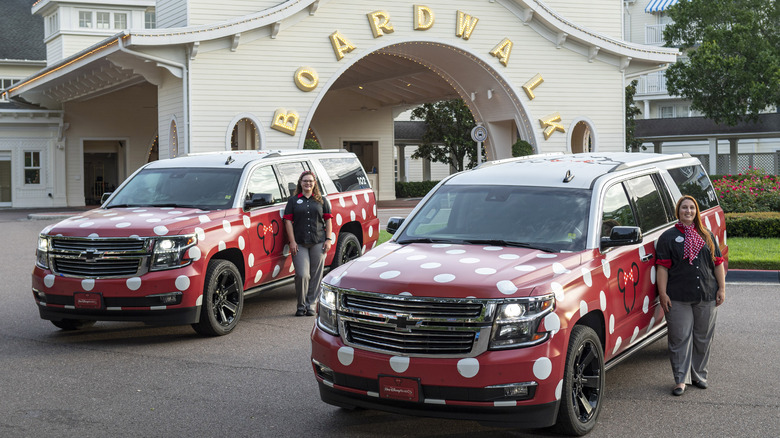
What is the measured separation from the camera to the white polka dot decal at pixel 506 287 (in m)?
5.54

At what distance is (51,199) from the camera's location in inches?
1523

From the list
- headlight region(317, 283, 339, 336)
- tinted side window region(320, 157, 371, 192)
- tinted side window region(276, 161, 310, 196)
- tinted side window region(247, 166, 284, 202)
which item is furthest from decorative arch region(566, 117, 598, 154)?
headlight region(317, 283, 339, 336)

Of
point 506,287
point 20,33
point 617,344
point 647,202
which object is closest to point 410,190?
point 20,33

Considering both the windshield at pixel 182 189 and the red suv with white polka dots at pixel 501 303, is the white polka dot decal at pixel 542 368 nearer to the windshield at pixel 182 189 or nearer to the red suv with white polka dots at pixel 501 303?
the red suv with white polka dots at pixel 501 303

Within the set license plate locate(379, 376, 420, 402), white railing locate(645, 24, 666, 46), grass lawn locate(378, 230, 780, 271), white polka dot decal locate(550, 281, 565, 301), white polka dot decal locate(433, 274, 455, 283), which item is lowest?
license plate locate(379, 376, 420, 402)

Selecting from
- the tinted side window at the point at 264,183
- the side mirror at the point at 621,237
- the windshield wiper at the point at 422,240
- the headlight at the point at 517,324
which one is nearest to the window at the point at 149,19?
the tinted side window at the point at 264,183

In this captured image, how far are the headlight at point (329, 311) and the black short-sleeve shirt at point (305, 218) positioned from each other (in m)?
4.41

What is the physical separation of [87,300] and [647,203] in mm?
5592

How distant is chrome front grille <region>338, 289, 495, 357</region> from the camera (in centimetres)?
549

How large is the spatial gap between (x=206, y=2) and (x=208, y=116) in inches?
132

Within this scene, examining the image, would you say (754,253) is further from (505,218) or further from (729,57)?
(729,57)

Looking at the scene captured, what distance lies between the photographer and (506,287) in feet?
18.3

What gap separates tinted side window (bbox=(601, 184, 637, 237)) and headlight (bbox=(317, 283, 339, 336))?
7.14 feet

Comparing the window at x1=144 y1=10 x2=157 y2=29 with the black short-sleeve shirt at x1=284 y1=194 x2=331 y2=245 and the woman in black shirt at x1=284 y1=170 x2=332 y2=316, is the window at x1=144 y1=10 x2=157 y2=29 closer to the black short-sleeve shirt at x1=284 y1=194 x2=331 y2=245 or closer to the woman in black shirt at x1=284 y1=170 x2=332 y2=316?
the woman in black shirt at x1=284 y1=170 x2=332 y2=316
